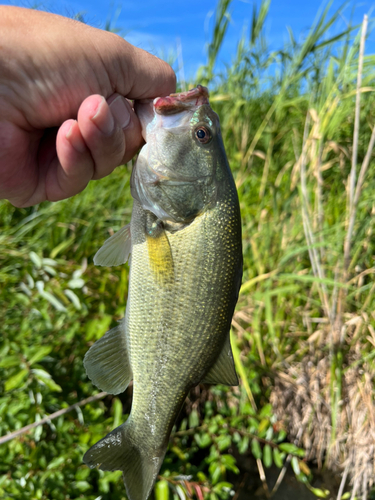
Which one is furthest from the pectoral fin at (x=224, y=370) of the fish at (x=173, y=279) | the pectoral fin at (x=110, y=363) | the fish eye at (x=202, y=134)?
the fish eye at (x=202, y=134)

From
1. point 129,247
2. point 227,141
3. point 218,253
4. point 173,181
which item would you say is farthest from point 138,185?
point 227,141

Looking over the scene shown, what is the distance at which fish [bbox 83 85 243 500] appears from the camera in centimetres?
133

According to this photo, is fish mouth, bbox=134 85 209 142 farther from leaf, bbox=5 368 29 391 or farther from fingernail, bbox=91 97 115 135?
leaf, bbox=5 368 29 391

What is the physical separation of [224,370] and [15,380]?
117cm

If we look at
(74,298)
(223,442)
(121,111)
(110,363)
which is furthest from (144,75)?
(223,442)

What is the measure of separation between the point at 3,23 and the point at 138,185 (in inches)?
26.8

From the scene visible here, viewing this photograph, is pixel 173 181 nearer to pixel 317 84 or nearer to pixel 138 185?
pixel 138 185

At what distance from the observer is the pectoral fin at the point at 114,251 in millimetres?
1445

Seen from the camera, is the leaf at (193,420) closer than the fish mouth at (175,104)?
No

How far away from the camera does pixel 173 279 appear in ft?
4.41

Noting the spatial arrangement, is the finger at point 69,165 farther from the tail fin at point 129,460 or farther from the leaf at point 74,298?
the tail fin at point 129,460

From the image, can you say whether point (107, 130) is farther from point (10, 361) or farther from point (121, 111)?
point (10, 361)

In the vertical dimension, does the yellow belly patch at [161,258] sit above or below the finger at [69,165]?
below

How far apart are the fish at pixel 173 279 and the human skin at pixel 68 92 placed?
0.17m
